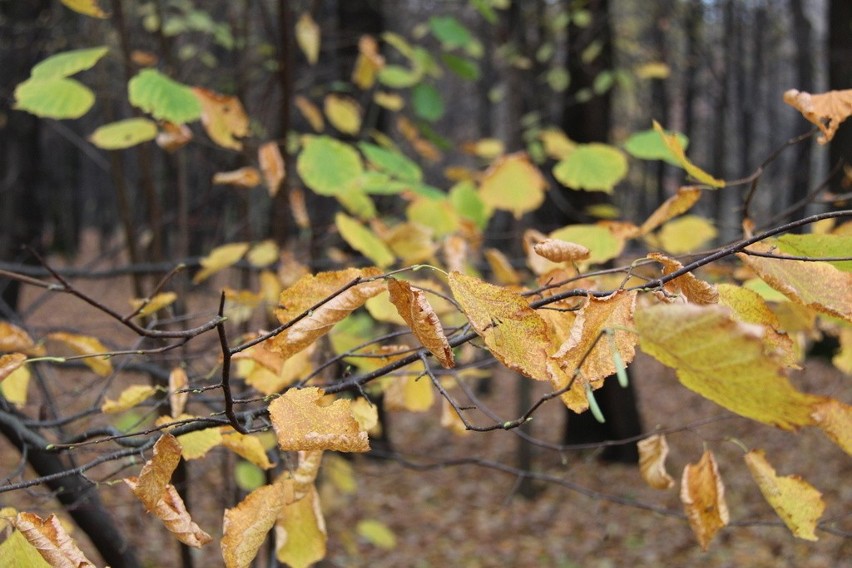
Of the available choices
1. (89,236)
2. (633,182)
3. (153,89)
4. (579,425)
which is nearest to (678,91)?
(633,182)

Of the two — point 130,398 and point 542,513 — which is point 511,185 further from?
point 542,513

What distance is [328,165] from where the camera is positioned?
1.97 m

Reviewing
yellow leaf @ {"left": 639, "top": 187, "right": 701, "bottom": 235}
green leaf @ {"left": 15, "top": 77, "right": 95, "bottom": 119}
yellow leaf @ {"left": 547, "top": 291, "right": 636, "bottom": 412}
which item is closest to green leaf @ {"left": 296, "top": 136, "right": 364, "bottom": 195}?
green leaf @ {"left": 15, "top": 77, "right": 95, "bottom": 119}

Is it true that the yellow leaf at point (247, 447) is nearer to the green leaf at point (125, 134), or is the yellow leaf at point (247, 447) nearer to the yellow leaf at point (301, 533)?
the yellow leaf at point (301, 533)

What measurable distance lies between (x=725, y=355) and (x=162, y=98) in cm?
147

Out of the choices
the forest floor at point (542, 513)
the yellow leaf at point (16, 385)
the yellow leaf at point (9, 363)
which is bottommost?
the forest floor at point (542, 513)

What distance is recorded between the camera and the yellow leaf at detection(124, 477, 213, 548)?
748 millimetres

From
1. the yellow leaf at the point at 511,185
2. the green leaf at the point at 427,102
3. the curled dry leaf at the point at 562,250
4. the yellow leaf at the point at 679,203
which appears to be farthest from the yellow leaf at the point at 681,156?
the green leaf at the point at 427,102

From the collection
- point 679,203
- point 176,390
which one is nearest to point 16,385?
point 176,390

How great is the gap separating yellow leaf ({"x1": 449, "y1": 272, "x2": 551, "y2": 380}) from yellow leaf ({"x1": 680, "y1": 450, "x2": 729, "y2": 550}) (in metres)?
0.35

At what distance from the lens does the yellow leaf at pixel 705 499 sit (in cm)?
89

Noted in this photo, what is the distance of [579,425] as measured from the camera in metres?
6.59

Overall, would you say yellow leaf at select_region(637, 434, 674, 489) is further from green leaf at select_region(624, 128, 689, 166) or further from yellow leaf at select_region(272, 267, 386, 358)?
green leaf at select_region(624, 128, 689, 166)

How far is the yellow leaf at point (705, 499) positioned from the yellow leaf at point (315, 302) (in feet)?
1.62
